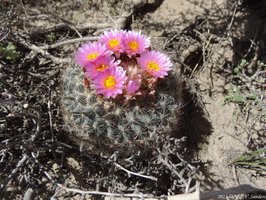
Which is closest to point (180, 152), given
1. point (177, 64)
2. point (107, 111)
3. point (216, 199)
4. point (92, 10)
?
point (216, 199)

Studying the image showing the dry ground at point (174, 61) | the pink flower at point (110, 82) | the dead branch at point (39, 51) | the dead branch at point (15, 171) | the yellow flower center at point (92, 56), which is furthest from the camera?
the dead branch at point (39, 51)

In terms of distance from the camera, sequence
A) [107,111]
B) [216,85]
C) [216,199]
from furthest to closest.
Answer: [216,85]
[216,199]
[107,111]

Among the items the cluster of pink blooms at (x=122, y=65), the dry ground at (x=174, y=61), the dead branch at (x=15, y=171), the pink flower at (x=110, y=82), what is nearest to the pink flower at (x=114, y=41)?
the cluster of pink blooms at (x=122, y=65)

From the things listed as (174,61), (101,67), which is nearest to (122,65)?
(101,67)

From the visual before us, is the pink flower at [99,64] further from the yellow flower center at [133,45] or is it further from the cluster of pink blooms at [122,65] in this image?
the yellow flower center at [133,45]

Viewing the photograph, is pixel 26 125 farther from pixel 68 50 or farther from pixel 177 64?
pixel 177 64

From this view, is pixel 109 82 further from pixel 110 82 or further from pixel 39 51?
pixel 39 51

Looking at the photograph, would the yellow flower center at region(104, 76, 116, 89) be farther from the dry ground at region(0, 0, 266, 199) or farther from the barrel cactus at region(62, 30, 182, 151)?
the dry ground at region(0, 0, 266, 199)
